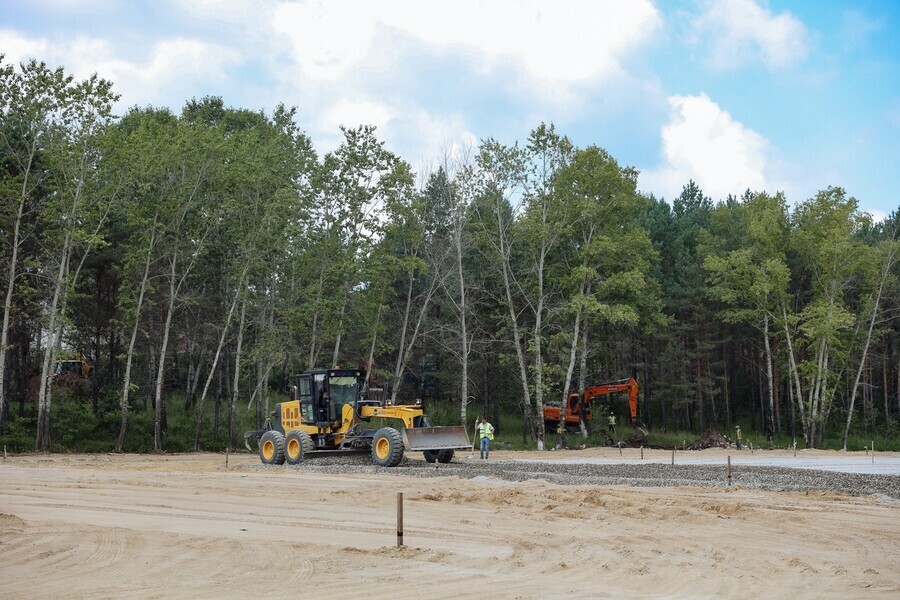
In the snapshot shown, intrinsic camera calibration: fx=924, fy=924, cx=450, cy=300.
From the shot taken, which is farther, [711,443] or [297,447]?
[711,443]

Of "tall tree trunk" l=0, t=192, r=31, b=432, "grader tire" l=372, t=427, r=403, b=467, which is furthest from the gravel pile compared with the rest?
"tall tree trunk" l=0, t=192, r=31, b=432

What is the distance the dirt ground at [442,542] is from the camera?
10.6 meters

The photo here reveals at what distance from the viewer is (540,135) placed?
45094mm

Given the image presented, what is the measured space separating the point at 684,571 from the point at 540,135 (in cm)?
3539

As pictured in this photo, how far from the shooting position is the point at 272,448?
30266 mm

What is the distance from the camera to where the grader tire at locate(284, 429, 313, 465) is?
28766mm

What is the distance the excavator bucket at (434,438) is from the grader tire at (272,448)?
4.93 m

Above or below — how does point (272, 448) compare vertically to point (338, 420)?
below

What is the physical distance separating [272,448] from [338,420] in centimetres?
275

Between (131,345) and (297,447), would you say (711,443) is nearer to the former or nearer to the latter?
(297,447)

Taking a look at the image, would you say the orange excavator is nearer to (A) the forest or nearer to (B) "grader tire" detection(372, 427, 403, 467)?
(A) the forest

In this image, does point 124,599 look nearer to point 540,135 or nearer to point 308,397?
point 308,397

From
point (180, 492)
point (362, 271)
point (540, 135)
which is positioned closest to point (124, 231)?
point (362, 271)

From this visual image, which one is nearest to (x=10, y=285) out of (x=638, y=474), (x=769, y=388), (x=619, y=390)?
(x=638, y=474)
